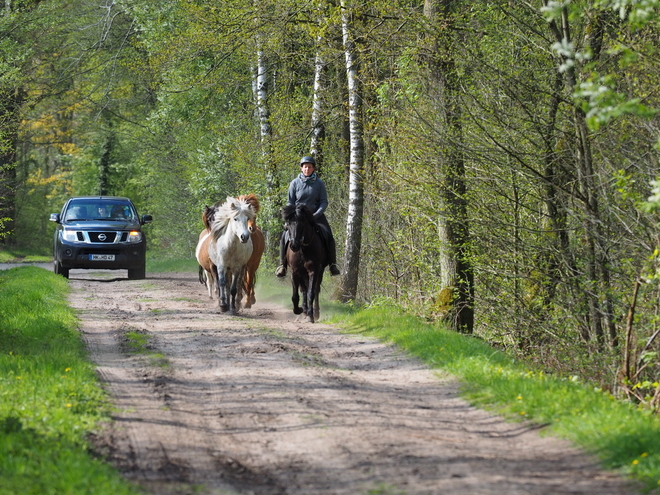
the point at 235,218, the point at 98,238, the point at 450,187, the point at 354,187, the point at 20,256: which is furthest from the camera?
the point at 20,256

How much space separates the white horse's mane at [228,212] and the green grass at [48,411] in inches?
145

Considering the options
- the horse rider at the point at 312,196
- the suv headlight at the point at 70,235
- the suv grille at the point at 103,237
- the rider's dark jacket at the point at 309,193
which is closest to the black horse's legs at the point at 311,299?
the horse rider at the point at 312,196

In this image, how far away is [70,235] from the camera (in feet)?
81.3

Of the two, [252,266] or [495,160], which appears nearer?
[495,160]

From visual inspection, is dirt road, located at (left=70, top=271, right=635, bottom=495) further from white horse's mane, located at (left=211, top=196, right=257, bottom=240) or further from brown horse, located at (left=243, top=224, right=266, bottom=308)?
brown horse, located at (left=243, top=224, right=266, bottom=308)

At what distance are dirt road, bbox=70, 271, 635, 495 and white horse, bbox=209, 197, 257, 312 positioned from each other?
13.9 ft

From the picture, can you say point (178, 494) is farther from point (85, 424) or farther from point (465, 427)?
point (465, 427)

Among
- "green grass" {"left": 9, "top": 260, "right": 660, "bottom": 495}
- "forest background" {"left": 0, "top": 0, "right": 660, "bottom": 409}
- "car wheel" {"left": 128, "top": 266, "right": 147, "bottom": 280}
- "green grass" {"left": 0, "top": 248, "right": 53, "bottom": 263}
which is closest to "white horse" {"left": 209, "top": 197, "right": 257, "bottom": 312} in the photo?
"forest background" {"left": 0, "top": 0, "right": 660, "bottom": 409}

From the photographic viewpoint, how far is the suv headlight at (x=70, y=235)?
24703 millimetres

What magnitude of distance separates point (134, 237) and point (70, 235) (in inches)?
66.3

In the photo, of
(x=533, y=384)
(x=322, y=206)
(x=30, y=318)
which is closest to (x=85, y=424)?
(x=533, y=384)

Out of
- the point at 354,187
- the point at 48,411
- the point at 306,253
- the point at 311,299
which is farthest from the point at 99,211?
the point at 48,411

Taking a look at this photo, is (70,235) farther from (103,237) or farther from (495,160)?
(495,160)

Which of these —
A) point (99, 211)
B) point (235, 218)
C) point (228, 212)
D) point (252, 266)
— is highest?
point (99, 211)
